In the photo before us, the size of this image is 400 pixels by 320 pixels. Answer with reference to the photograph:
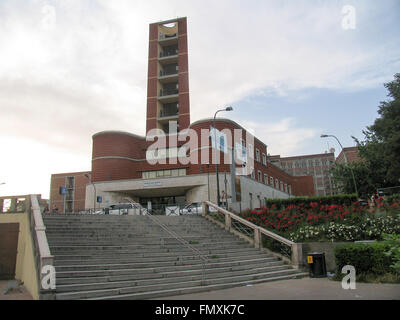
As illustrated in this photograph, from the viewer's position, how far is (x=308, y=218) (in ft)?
53.8

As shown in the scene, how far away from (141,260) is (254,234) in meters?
5.91

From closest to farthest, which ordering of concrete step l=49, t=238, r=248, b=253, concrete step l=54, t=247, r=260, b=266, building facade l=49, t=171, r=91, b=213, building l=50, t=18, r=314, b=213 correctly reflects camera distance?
concrete step l=54, t=247, r=260, b=266
concrete step l=49, t=238, r=248, b=253
building l=50, t=18, r=314, b=213
building facade l=49, t=171, r=91, b=213

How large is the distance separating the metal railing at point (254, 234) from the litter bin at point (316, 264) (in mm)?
892

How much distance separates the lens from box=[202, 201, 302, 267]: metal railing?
13.0m

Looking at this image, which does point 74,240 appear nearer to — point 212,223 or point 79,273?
point 79,273

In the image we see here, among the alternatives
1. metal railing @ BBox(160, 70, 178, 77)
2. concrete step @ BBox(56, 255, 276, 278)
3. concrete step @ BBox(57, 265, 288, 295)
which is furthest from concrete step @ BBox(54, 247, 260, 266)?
metal railing @ BBox(160, 70, 178, 77)

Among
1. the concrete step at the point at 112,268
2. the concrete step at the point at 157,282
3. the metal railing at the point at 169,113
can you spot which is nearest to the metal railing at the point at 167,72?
the metal railing at the point at 169,113

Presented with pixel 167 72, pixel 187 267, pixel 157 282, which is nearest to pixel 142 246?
pixel 187 267

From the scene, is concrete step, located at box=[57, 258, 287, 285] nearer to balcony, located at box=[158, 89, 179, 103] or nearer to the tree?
the tree

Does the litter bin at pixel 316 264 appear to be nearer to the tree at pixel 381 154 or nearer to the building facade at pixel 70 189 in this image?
the tree at pixel 381 154

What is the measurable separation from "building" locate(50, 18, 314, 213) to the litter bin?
716 inches

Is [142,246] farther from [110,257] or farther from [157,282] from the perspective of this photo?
[157,282]

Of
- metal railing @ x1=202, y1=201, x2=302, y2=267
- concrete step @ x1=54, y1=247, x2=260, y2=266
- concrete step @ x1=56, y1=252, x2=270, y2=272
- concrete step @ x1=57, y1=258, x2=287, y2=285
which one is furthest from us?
metal railing @ x1=202, y1=201, x2=302, y2=267
